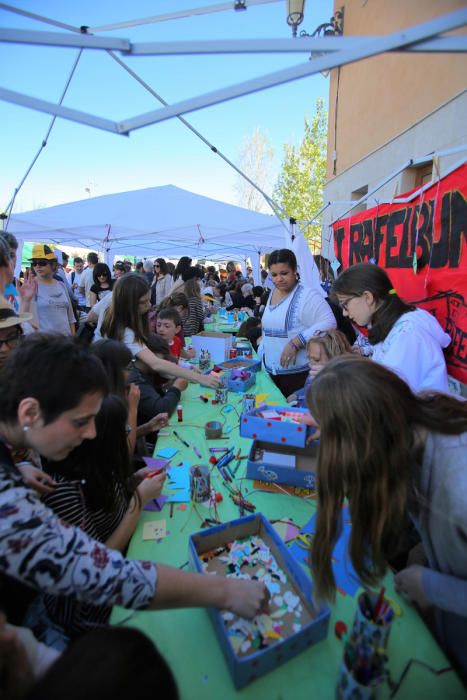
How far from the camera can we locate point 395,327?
1.92m

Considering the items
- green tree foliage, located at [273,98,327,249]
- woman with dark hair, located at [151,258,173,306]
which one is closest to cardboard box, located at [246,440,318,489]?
woman with dark hair, located at [151,258,173,306]

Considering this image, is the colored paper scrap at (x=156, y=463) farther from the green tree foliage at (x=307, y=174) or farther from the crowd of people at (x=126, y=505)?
the green tree foliage at (x=307, y=174)

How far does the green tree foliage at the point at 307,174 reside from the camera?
16156 mm

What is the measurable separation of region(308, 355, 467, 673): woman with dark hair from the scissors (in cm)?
29

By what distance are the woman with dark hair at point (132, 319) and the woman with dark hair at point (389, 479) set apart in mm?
1864

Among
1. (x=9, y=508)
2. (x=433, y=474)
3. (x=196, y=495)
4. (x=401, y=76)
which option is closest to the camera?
(x=9, y=508)

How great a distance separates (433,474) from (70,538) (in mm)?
1003

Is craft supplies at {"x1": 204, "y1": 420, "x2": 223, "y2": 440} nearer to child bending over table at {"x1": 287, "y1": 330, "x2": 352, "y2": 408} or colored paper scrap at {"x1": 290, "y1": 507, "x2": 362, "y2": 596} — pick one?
child bending over table at {"x1": 287, "y1": 330, "x2": 352, "y2": 408}

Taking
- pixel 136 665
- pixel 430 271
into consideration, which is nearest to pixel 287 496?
pixel 136 665

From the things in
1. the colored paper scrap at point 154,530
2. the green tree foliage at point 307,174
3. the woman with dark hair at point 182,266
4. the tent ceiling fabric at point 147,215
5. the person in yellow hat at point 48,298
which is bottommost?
the colored paper scrap at point 154,530

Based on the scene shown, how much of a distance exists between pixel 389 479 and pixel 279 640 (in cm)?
52

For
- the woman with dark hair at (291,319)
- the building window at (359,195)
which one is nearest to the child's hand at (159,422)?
the woman with dark hair at (291,319)

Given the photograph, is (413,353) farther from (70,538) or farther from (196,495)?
(70,538)

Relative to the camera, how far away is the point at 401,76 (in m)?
5.84
